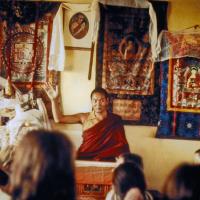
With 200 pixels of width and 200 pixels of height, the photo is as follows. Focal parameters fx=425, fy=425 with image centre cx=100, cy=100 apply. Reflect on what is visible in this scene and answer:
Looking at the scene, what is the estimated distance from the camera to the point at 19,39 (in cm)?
445

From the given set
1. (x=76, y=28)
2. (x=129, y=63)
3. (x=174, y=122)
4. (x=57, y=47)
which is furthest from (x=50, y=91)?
(x=174, y=122)

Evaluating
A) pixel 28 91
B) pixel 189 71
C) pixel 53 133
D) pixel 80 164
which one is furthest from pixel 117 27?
pixel 53 133

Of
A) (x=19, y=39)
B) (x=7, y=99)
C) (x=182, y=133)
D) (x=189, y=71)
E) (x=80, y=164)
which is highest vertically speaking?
(x=19, y=39)

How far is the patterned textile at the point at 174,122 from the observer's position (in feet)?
14.2

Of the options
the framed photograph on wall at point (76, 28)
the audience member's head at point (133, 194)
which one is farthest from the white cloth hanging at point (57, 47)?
the audience member's head at point (133, 194)

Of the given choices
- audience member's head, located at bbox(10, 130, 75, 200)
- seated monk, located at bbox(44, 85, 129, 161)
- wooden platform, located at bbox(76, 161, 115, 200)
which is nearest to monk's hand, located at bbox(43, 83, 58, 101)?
seated monk, located at bbox(44, 85, 129, 161)

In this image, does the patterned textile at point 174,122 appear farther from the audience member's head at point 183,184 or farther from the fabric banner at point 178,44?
the audience member's head at point 183,184

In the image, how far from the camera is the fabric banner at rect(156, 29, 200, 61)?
14.1ft

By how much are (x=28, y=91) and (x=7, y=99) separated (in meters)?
0.23

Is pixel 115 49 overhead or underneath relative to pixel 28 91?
overhead

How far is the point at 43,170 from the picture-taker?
1.75m

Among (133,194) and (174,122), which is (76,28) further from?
(133,194)

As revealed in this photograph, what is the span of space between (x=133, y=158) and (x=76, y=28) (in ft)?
4.77

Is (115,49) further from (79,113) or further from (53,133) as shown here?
(53,133)
